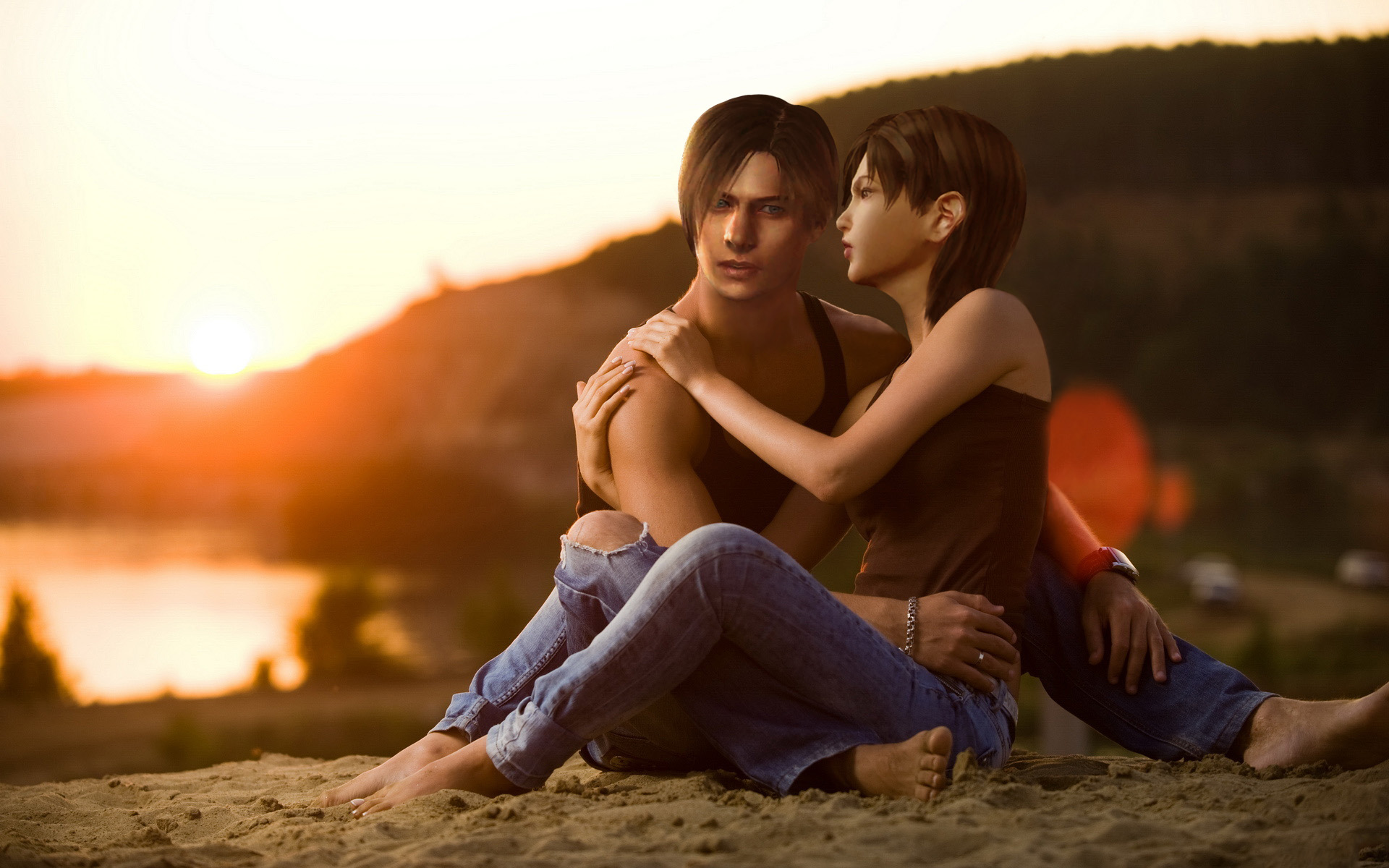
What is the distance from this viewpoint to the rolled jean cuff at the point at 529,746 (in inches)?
Result: 93.4

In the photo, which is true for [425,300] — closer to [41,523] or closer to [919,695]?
[41,523]

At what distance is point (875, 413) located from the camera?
238 cm

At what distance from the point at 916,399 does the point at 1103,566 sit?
0.86 metres

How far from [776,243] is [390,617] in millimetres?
39682

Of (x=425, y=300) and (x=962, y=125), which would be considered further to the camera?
A: (x=425, y=300)

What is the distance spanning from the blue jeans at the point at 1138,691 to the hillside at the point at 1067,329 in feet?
102

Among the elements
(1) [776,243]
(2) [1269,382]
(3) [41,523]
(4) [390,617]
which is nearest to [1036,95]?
(2) [1269,382]

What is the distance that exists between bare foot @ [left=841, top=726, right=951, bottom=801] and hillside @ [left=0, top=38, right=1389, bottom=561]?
31.6 meters

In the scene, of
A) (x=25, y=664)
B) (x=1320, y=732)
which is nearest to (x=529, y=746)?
(x=1320, y=732)

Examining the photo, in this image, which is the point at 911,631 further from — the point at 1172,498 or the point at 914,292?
the point at 1172,498

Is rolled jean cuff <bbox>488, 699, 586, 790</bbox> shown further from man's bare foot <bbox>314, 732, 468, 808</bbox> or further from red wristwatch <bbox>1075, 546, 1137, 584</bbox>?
red wristwatch <bbox>1075, 546, 1137, 584</bbox>

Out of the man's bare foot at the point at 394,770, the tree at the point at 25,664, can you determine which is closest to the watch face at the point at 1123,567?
the man's bare foot at the point at 394,770

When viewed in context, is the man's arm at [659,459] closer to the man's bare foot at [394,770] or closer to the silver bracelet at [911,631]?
the silver bracelet at [911,631]

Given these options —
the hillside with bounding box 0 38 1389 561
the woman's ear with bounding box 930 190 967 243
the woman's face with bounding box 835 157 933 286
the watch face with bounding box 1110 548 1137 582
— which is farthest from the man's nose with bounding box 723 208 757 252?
the hillside with bounding box 0 38 1389 561
